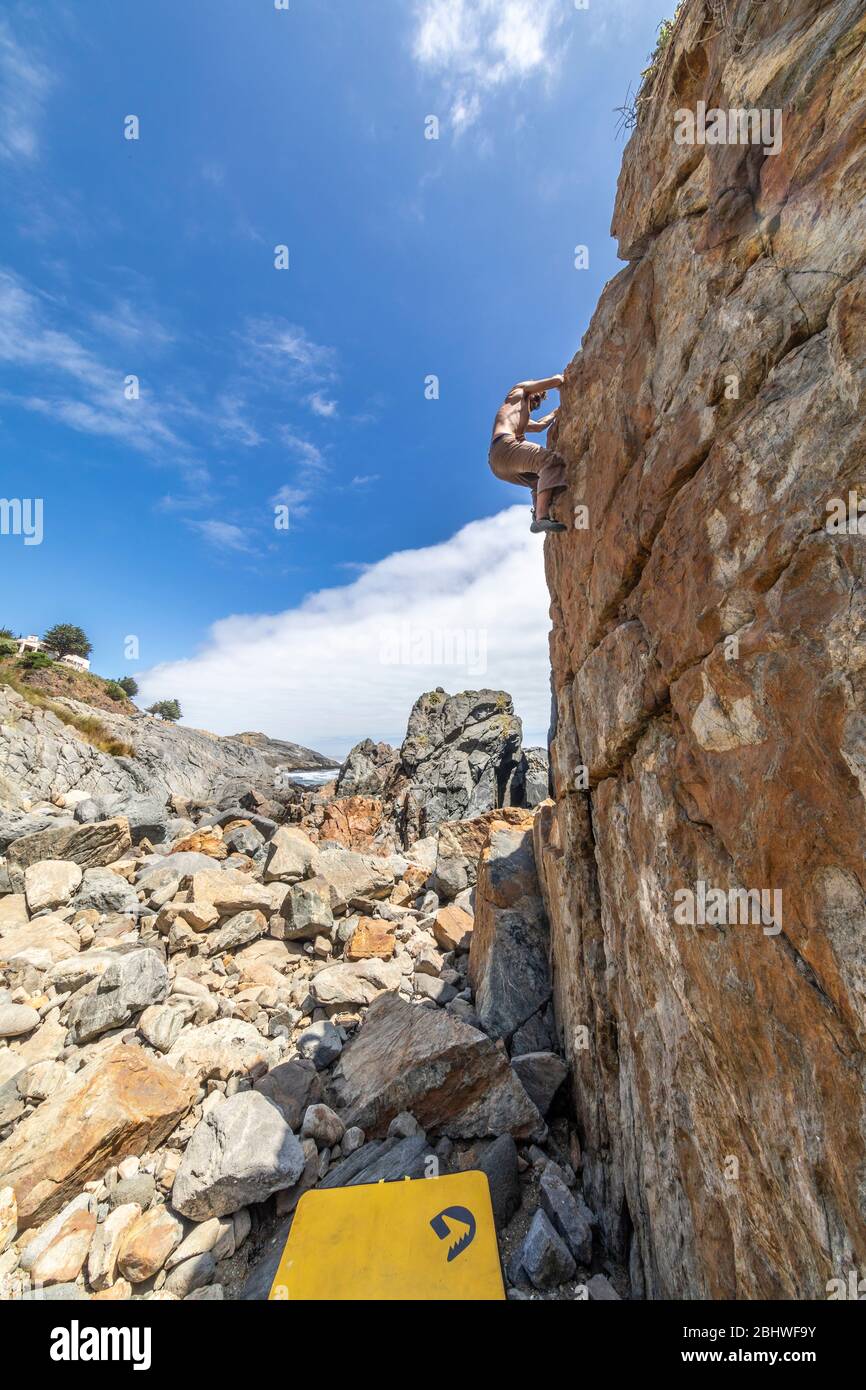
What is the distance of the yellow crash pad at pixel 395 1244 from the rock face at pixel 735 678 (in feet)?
4.52

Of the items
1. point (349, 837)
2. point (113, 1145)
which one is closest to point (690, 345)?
point (113, 1145)

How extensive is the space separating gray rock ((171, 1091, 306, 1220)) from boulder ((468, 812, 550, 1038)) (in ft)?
10.5

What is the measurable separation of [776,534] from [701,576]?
689 millimetres

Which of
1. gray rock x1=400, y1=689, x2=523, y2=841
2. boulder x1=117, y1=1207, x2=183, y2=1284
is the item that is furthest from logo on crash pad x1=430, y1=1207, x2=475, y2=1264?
gray rock x1=400, y1=689, x2=523, y2=841

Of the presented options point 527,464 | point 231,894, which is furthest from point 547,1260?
point 231,894

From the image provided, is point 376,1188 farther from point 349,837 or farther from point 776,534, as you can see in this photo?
point 349,837

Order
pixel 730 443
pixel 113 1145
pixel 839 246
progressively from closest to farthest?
1. pixel 839 246
2. pixel 730 443
3. pixel 113 1145

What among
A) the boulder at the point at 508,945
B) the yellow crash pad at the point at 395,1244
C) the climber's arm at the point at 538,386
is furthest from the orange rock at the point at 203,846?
the climber's arm at the point at 538,386

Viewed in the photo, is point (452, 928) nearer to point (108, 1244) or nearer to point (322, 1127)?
point (322, 1127)

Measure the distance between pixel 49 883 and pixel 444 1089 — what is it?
10264 millimetres

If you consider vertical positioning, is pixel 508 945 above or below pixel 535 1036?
above

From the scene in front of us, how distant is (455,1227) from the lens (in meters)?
4.31

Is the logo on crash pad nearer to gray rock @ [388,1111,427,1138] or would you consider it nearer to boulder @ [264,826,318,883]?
gray rock @ [388,1111,427,1138]

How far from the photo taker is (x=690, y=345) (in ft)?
13.1
